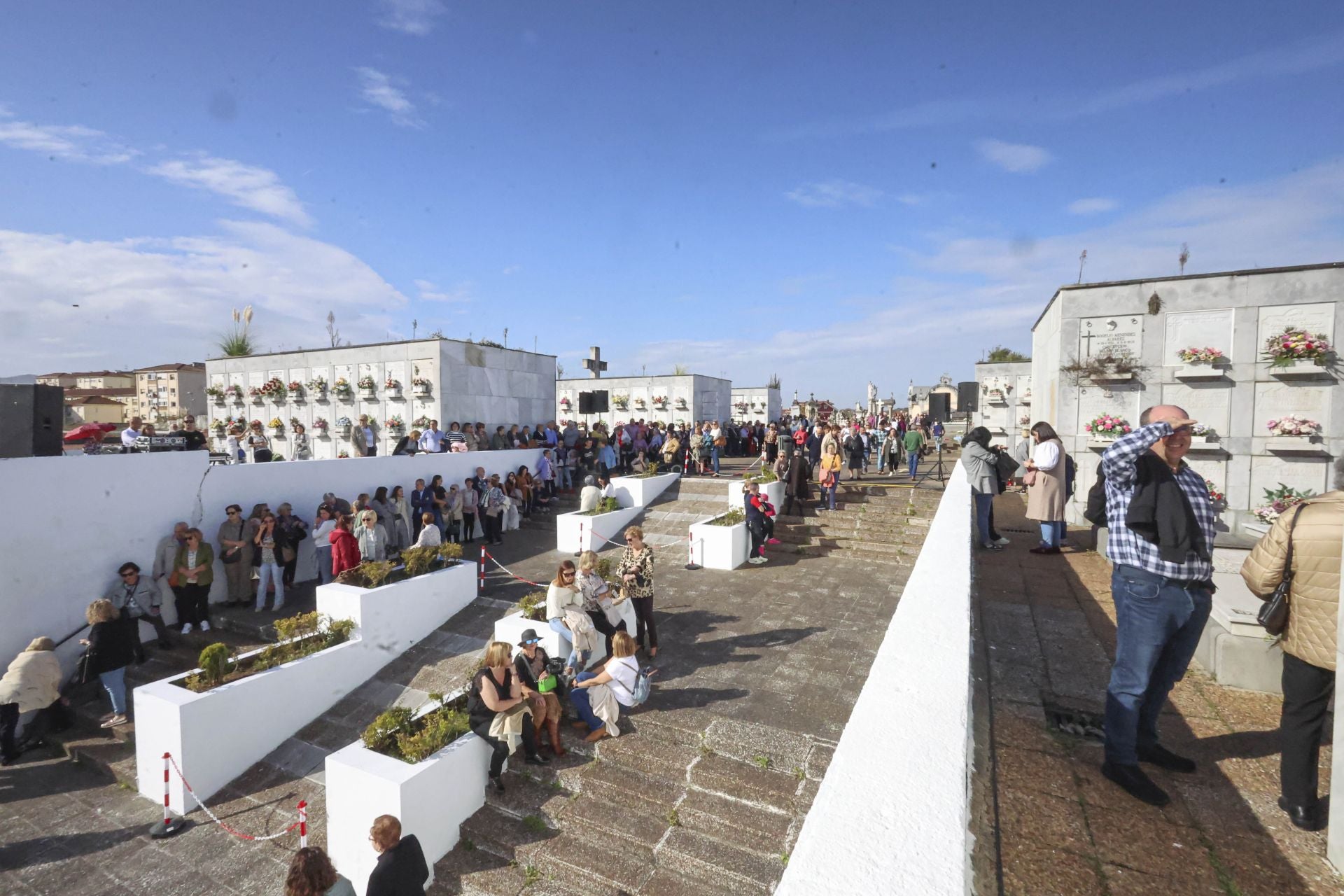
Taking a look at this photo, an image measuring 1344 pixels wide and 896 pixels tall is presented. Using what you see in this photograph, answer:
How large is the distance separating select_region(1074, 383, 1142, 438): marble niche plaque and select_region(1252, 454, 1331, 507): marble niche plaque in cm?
188

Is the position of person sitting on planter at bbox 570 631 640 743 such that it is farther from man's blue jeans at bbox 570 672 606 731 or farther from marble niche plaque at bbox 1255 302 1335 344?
marble niche plaque at bbox 1255 302 1335 344

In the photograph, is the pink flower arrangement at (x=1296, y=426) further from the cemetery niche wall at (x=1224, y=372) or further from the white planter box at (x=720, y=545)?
the white planter box at (x=720, y=545)

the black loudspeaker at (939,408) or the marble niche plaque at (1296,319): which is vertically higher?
the marble niche plaque at (1296,319)

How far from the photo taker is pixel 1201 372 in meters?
10.4

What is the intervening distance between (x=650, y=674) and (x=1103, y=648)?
4.49 meters

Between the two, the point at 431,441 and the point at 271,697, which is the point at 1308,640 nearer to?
the point at 271,697

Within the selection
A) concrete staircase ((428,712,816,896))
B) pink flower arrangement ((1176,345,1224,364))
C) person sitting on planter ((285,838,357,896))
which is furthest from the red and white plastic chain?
pink flower arrangement ((1176,345,1224,364))

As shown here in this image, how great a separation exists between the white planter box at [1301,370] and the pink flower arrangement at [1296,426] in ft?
2.11

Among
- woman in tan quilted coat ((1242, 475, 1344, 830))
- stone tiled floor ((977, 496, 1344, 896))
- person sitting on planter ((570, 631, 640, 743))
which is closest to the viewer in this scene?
stone tiled floor ((977, 496, 1344, 896))

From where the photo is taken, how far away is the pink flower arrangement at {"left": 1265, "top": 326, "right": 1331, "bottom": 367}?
9680 mm

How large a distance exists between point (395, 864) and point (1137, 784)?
4536 millimetres

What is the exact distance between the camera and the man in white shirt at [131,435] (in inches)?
416

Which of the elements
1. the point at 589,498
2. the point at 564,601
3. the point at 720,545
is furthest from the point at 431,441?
the point at 564,601

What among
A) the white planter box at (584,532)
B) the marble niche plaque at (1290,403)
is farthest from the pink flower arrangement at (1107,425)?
the white planter box at (584,532)
